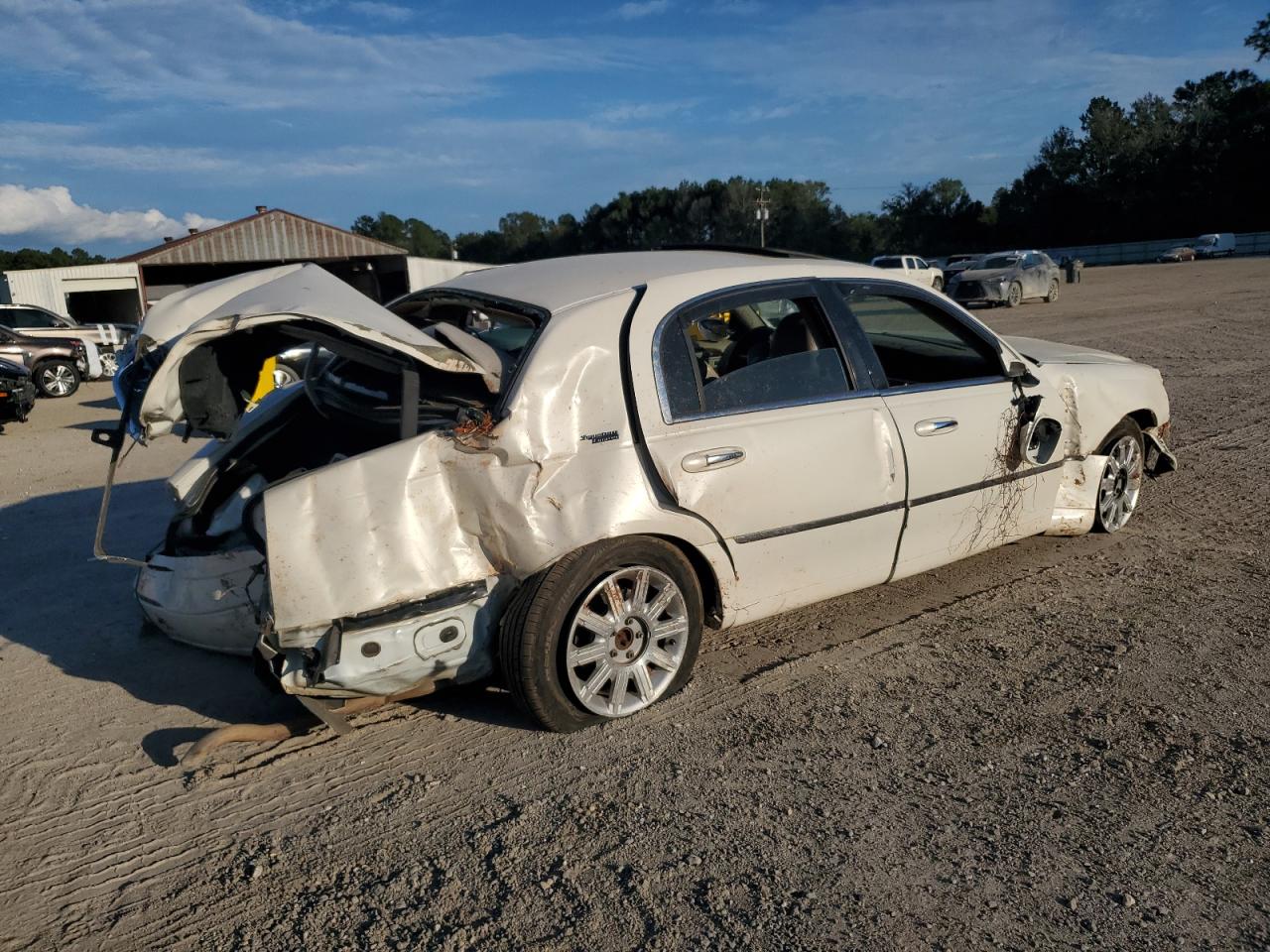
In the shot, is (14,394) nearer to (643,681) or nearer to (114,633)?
(114,633)

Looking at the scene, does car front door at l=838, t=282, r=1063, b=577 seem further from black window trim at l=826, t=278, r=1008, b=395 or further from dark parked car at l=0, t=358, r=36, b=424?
dark parked car at l=0, t=358, r=36, b=424

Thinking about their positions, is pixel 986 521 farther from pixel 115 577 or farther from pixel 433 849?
pixel 115 577

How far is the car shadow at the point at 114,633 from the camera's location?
4.14 metres

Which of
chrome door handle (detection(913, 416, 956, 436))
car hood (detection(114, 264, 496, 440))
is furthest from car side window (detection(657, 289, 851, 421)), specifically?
car hood (detection(114, 264, 496, 440))

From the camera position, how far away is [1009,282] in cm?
2709

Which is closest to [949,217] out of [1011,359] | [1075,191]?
[1075,191]

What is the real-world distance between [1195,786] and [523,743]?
7.66 feet

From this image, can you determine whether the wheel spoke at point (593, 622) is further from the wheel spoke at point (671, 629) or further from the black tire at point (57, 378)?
the black tire at point (57, 378)

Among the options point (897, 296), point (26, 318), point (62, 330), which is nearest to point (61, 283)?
point (26, 318)

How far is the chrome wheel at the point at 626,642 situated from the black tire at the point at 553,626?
0.12 feet

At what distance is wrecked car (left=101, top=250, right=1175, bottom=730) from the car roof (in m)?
0.02

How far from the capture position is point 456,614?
11.6ft

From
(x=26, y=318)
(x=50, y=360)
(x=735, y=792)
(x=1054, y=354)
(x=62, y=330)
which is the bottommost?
(x=735, y=792)

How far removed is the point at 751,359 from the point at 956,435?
103 centimetres
